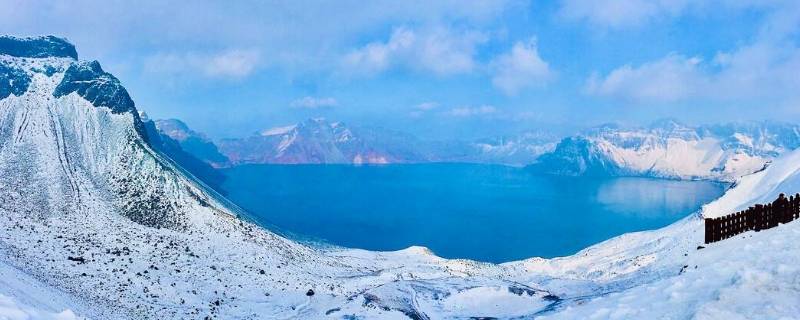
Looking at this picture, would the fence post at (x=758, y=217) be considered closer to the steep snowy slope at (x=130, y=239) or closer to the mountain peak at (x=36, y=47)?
the steep snowy slope at (x=130, y=239)

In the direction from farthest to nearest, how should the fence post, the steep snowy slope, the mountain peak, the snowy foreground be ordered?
the mountain peak, the steep snowy slope, the fence post, the snowy foreground

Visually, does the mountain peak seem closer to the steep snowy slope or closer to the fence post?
the steep snowy slope

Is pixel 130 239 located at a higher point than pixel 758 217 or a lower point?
lower

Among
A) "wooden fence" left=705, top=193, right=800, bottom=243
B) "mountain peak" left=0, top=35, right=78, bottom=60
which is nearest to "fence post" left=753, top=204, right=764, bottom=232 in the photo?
"wooden fence" left=705, top=193, right=800, bottom=243

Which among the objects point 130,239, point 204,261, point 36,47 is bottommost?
point 204,261

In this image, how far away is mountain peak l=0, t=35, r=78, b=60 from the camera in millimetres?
98500

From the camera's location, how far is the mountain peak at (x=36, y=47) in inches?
3878

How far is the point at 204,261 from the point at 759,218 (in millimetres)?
50115

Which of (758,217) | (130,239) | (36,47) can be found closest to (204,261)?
(130,239)

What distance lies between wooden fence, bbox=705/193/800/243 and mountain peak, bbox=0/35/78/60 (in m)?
114

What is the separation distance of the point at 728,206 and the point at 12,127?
120m

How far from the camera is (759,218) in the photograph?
1845cm

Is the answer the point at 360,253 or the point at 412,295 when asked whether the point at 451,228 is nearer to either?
the point at 360,253

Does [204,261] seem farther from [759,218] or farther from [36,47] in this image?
[36,47]
